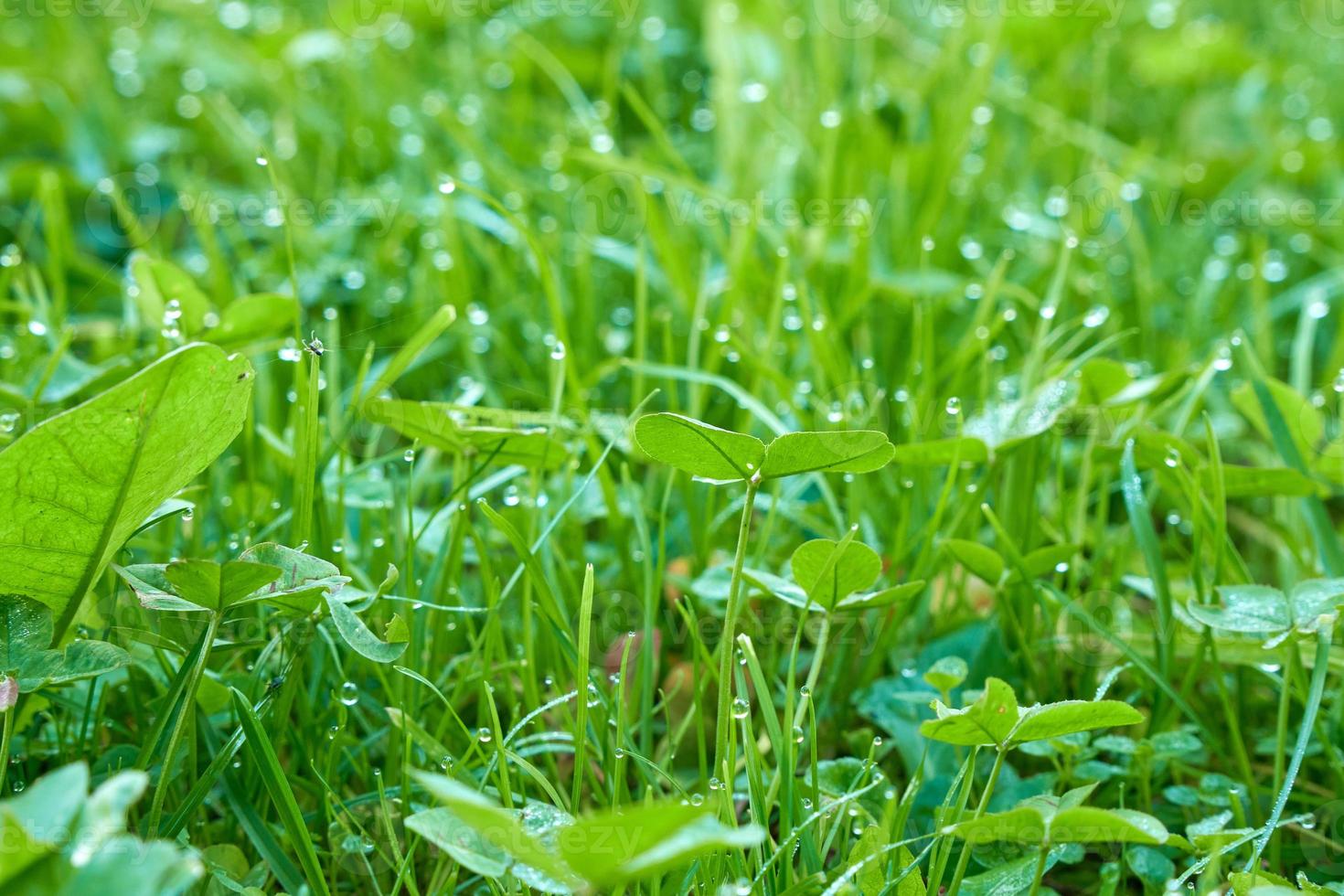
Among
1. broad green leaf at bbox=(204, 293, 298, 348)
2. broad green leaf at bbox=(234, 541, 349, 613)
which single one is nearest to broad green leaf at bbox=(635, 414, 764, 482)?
broad green leaf at bbox=(234, 541, 349, 613)

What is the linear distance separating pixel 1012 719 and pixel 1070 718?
0.04m

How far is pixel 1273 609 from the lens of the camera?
100 centimetres

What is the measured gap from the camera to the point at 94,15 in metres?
2.81

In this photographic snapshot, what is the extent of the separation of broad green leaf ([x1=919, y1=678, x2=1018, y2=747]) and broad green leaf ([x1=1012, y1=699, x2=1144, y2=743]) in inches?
0.4

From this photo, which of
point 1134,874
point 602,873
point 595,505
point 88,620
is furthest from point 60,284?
point 1134,874

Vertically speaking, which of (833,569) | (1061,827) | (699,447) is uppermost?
(699,447)

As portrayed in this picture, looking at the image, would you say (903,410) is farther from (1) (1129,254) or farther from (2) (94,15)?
(2) (94,15)

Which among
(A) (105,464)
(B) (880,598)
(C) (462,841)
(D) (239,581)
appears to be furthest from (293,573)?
(B) (880,598)

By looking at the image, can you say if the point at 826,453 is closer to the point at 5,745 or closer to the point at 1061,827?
the point at 1061,827

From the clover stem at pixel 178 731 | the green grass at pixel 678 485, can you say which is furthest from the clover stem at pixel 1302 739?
the clover stem at pixel 178 731

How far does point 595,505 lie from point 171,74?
1868 mm

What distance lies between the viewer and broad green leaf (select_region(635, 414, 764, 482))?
0.89 m

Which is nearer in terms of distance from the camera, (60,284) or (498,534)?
(498,534)

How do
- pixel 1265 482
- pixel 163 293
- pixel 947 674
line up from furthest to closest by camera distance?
pixel 163 293
pixel 1265 482
pixel 947 674
